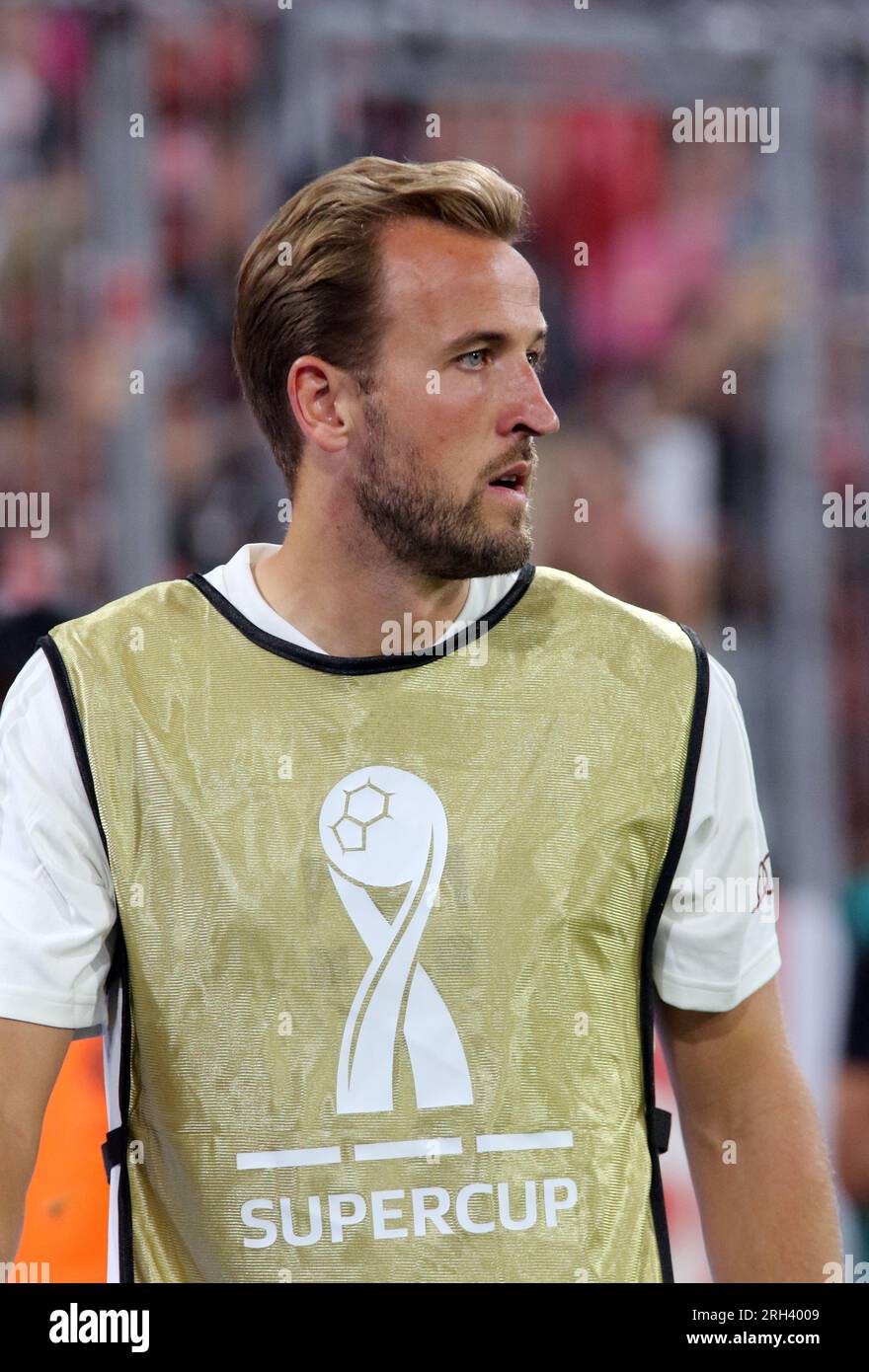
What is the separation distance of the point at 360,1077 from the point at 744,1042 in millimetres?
407

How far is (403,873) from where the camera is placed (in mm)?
2006

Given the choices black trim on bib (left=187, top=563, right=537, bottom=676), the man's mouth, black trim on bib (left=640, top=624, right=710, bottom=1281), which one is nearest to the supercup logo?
black trim on bib (left=187, top=563, right=537, bottom=676)

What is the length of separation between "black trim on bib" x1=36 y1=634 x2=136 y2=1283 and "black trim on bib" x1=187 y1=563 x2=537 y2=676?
188 millimetres

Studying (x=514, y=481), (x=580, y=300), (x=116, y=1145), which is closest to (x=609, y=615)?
(x=514, y=481)

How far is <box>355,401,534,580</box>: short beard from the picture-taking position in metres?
2.04

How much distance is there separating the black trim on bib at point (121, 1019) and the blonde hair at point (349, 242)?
45cm

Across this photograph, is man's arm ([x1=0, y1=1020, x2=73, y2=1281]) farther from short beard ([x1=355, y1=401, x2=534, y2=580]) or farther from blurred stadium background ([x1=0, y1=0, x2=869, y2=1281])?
blurred stadium background ([x1=0, y1=0, x2=869, y2=1281])

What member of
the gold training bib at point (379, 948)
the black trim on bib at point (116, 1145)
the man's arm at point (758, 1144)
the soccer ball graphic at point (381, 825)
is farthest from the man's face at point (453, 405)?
the black trim on bib at point (116, 1145)

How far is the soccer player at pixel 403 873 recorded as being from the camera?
1.95 metres

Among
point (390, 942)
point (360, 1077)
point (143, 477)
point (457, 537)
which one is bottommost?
point (360, 1077)

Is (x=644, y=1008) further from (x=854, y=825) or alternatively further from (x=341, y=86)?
(x=341, y=86)

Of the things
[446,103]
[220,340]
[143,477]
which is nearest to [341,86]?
[446,103]
